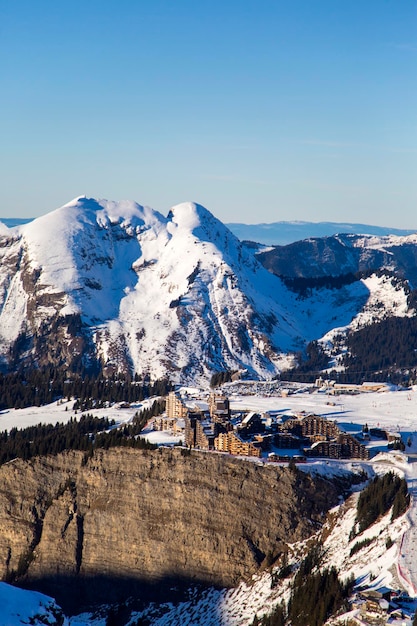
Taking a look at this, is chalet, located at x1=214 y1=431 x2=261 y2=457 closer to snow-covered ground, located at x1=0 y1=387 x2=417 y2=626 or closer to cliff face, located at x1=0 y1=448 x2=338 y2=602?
cliff face, located at x1=0 y1=448 x2=338 y2=602

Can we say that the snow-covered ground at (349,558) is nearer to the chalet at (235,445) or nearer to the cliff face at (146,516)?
the cliff face at (146,516)

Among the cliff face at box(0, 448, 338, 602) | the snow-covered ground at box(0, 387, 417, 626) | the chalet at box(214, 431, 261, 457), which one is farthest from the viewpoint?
the chalet at box(214, 431, 261, 457)

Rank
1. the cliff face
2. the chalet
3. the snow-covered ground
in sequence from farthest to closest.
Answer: the chalet
the cliff face
the snow-covered ground

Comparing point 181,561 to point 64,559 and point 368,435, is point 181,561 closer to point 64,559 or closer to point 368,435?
point 64,559

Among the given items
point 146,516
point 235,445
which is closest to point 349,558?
point 235,445

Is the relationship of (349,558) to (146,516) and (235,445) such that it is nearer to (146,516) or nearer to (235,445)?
(235,445)

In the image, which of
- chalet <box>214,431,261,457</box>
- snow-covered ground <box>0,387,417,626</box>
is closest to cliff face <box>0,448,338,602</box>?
snow-covered ground <box>0,387,417,626</box>

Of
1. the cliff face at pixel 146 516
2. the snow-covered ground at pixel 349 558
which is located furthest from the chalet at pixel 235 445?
the snow-covered ground at pixel 349 558

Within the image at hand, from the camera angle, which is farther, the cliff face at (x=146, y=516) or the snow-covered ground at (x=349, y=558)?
the cliff face at (x=146, y=516)
